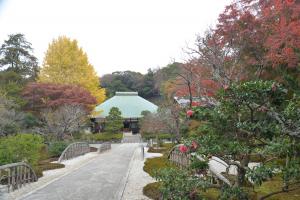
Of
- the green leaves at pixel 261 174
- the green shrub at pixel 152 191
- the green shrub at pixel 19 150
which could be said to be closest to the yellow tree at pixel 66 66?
the green shrub at pixel 19 150

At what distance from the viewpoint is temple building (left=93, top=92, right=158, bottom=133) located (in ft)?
153

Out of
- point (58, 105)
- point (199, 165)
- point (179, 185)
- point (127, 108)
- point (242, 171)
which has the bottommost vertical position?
point (179, 185)

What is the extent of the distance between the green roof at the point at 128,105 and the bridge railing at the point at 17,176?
33.8 meters

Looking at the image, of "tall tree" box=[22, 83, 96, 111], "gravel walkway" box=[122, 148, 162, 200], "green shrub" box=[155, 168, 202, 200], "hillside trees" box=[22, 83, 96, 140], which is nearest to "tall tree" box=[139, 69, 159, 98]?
"hillside trees" box=[22, 83, 96, 140]

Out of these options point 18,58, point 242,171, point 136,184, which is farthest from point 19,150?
point 18,58

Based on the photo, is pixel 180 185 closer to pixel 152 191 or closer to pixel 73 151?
pixel 152 191

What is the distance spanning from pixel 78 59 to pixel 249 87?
31945mm

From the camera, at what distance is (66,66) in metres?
34.8

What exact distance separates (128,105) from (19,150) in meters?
35.6

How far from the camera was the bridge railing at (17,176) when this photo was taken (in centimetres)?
978

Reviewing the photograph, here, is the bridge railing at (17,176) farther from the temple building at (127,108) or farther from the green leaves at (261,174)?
the temple building at (127,108)

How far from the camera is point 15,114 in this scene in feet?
90.3

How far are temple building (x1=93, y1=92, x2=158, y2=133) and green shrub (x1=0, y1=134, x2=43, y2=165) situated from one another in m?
29.8

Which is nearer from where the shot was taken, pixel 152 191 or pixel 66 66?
pixel 152 191
